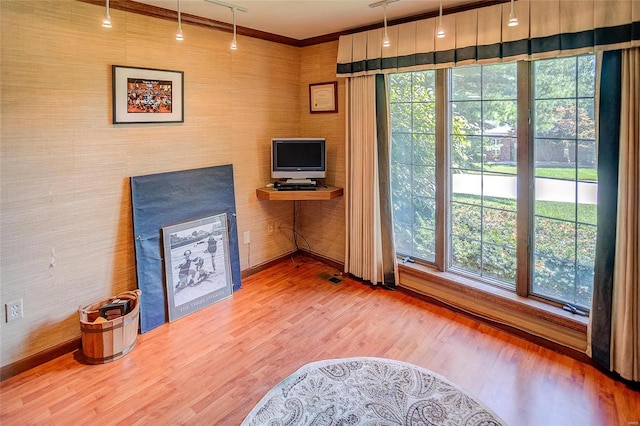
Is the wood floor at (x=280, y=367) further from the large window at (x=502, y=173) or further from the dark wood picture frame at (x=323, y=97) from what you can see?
the dark wood picture frame at (x=323, y=97)

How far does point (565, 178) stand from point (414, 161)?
127 centimetres

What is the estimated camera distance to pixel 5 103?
240 centimetres

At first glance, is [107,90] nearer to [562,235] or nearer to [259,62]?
[259,62]

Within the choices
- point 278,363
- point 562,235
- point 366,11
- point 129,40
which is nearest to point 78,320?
point 278,363

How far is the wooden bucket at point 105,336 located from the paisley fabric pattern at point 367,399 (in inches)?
47.6

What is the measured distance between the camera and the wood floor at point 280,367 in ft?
7.30

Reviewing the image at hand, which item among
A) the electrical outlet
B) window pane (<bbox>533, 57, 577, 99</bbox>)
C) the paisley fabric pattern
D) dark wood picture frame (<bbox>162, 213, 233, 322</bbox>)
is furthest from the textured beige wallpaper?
window pane (<bbox>533, 57, 577, 99</bbox>)

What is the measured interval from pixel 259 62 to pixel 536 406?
12.5ft

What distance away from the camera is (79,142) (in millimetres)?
2766

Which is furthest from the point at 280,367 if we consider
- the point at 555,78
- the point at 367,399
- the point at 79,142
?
the point at 555,78

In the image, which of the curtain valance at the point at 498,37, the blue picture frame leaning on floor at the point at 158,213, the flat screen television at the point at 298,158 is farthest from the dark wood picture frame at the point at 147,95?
the curtain valance at the point at 498,37

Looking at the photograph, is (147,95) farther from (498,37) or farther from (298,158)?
(498,37)

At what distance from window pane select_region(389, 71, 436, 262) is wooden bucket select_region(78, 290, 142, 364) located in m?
2.55

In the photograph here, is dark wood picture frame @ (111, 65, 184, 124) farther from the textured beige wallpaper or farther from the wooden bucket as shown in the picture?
the wooden bucket
